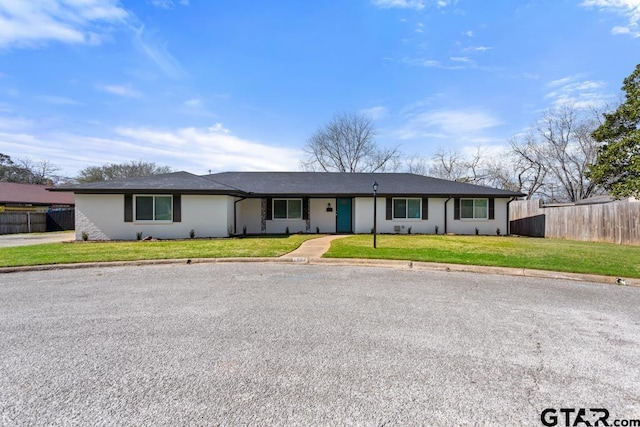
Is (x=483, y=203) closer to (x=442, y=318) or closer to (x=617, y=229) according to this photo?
(x=617, y=229)

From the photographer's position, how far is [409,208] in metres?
18.6

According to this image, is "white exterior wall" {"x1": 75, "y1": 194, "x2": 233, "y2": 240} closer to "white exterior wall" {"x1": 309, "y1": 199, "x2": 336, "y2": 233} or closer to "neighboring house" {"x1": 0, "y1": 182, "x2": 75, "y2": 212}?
"white exterior wall" {"x1": 309, "y1": 199, "x2": 336, "y2": 233}

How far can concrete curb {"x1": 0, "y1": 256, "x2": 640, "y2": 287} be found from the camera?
7.73 m

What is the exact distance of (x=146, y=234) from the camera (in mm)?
15359

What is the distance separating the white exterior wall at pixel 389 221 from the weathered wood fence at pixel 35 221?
2169 centimetres

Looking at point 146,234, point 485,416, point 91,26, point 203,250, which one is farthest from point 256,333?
point 146,234

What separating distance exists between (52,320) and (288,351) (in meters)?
3.51

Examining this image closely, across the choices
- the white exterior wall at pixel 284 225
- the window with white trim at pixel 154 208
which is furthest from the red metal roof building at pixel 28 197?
the white exterior wall at pixel 284 225

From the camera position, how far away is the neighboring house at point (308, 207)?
1544 cm

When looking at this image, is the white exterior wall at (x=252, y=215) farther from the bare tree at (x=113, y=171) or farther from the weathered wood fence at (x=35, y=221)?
the bare tree at (x=113, y=171)

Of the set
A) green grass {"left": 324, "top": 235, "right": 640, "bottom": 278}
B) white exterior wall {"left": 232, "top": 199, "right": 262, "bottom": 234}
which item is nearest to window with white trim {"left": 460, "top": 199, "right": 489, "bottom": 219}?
green grass {"left": 324, "top": 235, "right": 640, "bottom": 278}

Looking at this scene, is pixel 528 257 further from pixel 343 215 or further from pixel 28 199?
pixel 28 199

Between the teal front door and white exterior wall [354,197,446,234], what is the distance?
0.79m

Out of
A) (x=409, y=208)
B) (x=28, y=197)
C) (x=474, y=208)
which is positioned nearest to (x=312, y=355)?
(x=409, y=208)
